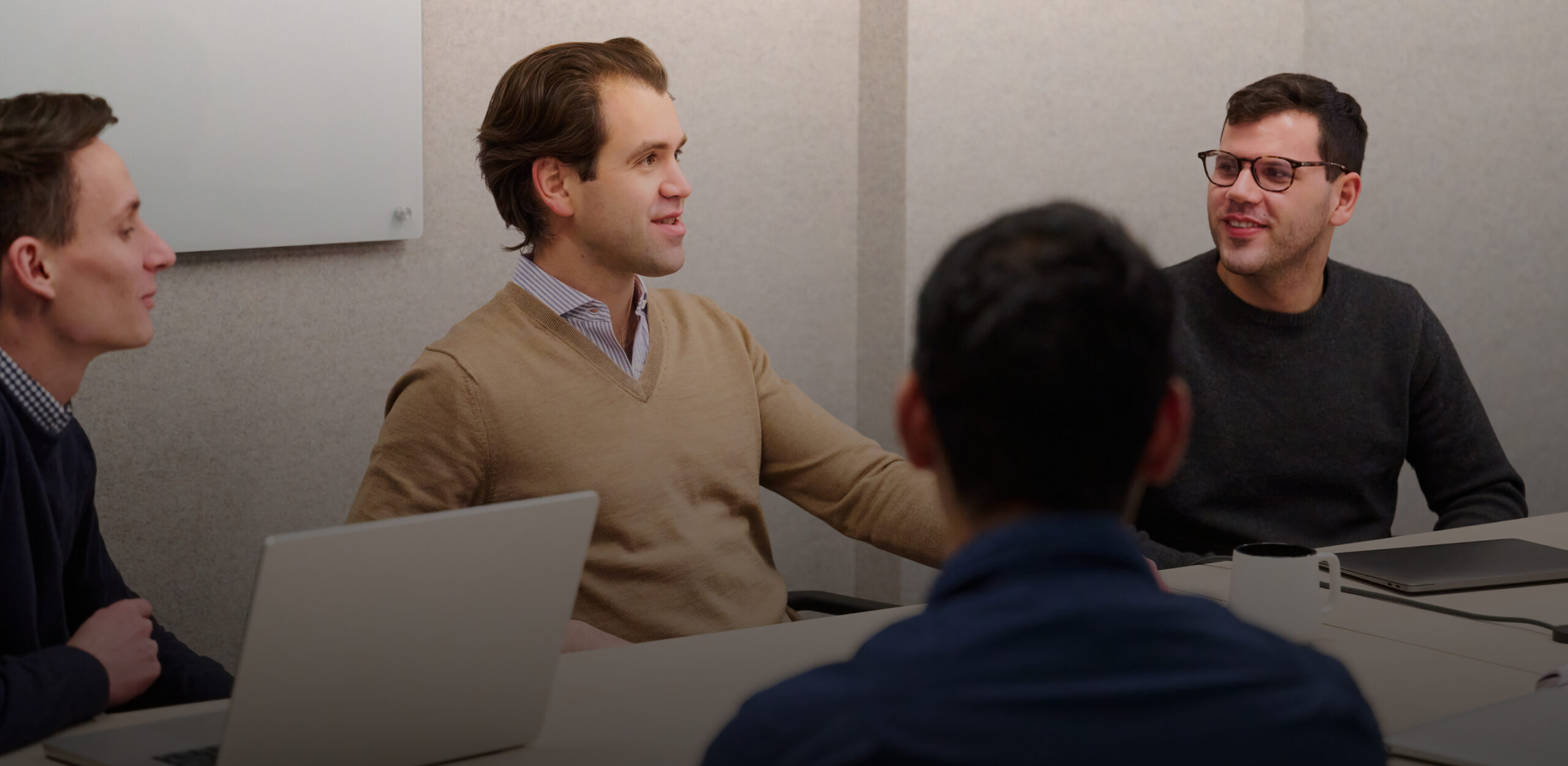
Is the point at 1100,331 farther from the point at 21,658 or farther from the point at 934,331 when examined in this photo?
the point at 21,658

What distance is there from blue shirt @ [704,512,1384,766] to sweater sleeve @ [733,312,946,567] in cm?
128

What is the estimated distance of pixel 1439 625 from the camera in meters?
1.58

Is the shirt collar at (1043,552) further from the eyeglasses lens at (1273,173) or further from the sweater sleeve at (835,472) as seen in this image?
the eyeglasses lens at (1273,173)

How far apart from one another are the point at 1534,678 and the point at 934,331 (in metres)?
1.02

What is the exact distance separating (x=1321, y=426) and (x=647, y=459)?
1170 millimetres

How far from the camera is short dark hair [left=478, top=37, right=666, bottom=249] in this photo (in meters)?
1.96

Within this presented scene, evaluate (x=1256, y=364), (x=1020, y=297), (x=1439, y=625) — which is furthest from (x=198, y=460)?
(x=1020, y=297)

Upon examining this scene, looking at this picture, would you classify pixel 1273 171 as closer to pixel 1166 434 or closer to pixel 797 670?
pixel 797 670

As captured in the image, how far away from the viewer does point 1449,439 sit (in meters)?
2.36

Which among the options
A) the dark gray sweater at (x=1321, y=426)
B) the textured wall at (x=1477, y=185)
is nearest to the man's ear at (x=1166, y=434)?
the dark gray sweater at (x=1321, y=426)

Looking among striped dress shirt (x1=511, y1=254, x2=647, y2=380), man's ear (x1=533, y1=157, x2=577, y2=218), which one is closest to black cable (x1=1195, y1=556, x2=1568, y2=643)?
striped dress shirt (x1=511, y1=254, x2=647, y2=380)

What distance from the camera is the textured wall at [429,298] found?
244 cm

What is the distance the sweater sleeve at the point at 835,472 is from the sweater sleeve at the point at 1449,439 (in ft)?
3.14

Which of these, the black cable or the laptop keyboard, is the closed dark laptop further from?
the laptop keyboard
